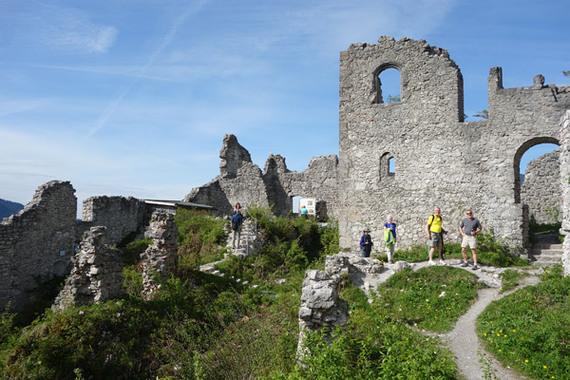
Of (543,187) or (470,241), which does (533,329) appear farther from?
(543,187)

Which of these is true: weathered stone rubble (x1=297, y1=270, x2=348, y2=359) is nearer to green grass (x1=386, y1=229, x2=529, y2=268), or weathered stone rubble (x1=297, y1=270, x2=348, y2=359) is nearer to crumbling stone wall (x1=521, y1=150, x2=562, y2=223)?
green grass (x1=386, y1=229, x2=529, y2=268)

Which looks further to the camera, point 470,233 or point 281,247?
point 281,247

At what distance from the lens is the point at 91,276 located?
33.6ft

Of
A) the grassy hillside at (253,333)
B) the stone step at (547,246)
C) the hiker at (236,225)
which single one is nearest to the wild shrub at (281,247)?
the grassy hillside at (253,333)

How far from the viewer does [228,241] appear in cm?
1589

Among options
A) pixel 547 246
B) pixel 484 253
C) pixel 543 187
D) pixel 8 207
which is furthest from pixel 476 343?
pixel 8 207

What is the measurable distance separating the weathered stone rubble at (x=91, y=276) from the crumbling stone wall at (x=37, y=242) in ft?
11.7

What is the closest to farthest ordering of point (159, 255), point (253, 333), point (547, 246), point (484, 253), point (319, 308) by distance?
point (319, 308) → point (253, 333) → point (159, 255) → point (484, 253) → point (547, 246)

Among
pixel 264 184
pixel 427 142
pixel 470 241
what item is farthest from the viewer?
pixel 264 184

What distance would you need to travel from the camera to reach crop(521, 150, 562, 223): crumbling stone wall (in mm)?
18500

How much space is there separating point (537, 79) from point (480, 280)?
7611 mm

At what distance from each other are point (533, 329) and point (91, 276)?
30.4 ft

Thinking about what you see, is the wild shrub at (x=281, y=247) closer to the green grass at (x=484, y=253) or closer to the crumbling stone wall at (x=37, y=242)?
the green grass at (x=484, y=253)

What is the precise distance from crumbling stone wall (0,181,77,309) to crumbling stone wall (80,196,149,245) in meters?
1.31
